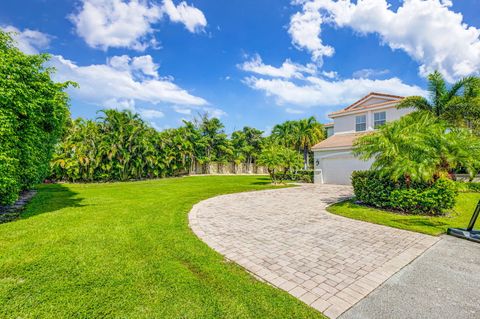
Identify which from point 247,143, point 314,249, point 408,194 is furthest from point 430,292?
Result: point 247,143

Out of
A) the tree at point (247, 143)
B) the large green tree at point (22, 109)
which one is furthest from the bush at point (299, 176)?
the large green tree at point (22, 109)

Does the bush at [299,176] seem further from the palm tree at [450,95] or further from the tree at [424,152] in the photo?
the tree at [424,152]

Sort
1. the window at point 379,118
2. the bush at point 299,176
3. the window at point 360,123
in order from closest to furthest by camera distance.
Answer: the window at point 379,118, the window at point 360,123, the bush at point 299,176

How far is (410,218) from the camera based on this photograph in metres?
7.70

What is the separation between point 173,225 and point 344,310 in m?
4.79

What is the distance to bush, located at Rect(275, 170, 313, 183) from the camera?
20950 mm

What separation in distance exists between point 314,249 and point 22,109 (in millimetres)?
8045

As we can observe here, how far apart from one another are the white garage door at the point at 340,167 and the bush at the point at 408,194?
826 centimetres

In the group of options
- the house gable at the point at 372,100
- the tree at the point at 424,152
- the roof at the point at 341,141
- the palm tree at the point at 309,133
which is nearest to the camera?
the tree at the point at 424,152

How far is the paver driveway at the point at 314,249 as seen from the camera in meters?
3.38

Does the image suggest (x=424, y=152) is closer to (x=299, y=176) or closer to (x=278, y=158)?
(x=278, y=158)

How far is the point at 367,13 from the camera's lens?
11.8 metres

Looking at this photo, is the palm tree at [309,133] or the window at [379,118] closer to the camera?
the window at [379,118]

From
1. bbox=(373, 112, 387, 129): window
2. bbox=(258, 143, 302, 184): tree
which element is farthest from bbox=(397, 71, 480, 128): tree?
bbox=(258, 143, 302, 184): tree
